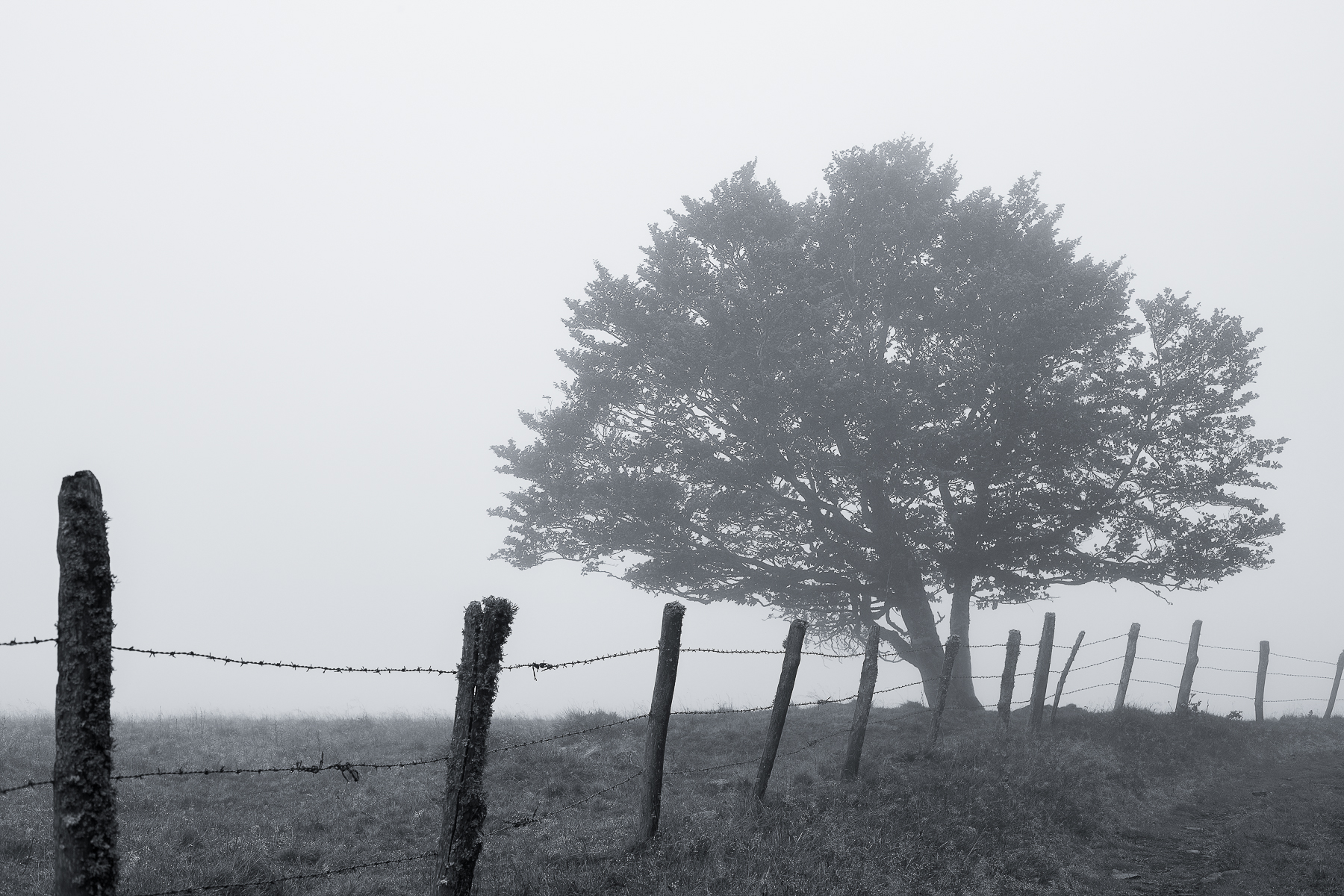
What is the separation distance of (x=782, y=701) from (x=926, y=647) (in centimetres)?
1261

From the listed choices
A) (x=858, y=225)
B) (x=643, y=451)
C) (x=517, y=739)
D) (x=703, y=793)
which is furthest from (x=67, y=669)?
(x=858, y=225)

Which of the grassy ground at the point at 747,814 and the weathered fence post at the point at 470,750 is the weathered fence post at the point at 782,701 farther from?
the weathered fence post at the point at 470,750

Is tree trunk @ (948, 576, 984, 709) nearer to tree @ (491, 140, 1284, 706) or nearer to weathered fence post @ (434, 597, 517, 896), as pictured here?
tree @ (491, 140, 1284, 706)

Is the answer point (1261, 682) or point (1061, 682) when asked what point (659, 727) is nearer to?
point (1061, 682)

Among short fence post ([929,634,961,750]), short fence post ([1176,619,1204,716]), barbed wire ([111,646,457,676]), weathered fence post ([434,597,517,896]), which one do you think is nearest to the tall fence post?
barbed wire ([111,646,457,676])

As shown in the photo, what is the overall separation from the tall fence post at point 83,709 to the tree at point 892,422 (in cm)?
1710

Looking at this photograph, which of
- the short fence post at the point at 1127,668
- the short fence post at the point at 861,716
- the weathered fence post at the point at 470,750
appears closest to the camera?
the weathered fence post at the point at 470,750

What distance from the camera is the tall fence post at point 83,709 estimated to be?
14.6 ft

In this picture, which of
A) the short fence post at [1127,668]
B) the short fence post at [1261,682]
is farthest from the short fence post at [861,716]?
the short fence post at [1261,682]

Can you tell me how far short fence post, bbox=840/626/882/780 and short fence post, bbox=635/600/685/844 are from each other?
4.67m

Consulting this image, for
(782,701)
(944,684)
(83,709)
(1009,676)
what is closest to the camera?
(83,709)

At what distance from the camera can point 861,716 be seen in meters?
13.5

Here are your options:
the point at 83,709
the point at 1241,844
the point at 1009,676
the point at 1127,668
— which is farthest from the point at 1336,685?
the point at 83,709

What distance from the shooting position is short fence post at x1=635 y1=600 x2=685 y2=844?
9.50 m
